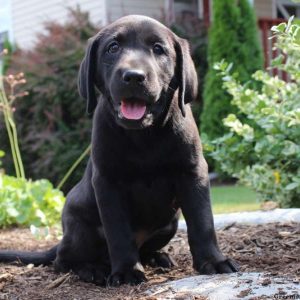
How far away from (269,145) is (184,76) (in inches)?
88.2

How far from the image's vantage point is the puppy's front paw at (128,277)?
10.2 feet

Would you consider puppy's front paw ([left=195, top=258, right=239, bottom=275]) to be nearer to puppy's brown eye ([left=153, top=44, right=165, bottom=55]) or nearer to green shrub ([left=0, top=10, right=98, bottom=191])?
puppy's brown eye ([left=153, top=44, right=165, bottom=55])

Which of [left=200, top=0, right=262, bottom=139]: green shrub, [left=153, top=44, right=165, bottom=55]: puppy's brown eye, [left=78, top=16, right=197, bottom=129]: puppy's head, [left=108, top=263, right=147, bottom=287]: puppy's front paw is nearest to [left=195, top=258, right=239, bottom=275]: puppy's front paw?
[left=108, top=263, right=147, bottom=287]: puppy's front paw

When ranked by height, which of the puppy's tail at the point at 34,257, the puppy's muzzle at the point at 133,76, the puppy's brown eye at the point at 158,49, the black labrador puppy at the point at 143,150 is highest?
the puppy's brown eye at the point at 158,49

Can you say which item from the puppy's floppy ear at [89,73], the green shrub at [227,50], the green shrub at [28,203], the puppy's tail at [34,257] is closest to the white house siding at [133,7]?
the green shrub at [227,50]

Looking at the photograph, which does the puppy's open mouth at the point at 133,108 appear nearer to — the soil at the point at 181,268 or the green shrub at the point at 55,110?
the soil at the point at 181,268

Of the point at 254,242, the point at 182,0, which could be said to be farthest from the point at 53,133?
the point at 254,242

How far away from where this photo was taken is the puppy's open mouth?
3027mm

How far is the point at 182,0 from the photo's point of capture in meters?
15.6

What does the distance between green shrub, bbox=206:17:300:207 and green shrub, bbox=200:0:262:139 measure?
15.4ft

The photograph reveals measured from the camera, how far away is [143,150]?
319 centimetres

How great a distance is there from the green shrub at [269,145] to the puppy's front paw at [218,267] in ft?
6.06

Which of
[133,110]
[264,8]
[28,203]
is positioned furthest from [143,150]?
[264,8]

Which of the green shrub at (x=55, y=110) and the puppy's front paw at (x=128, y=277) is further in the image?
the green shrub at (x=55, y=110)
